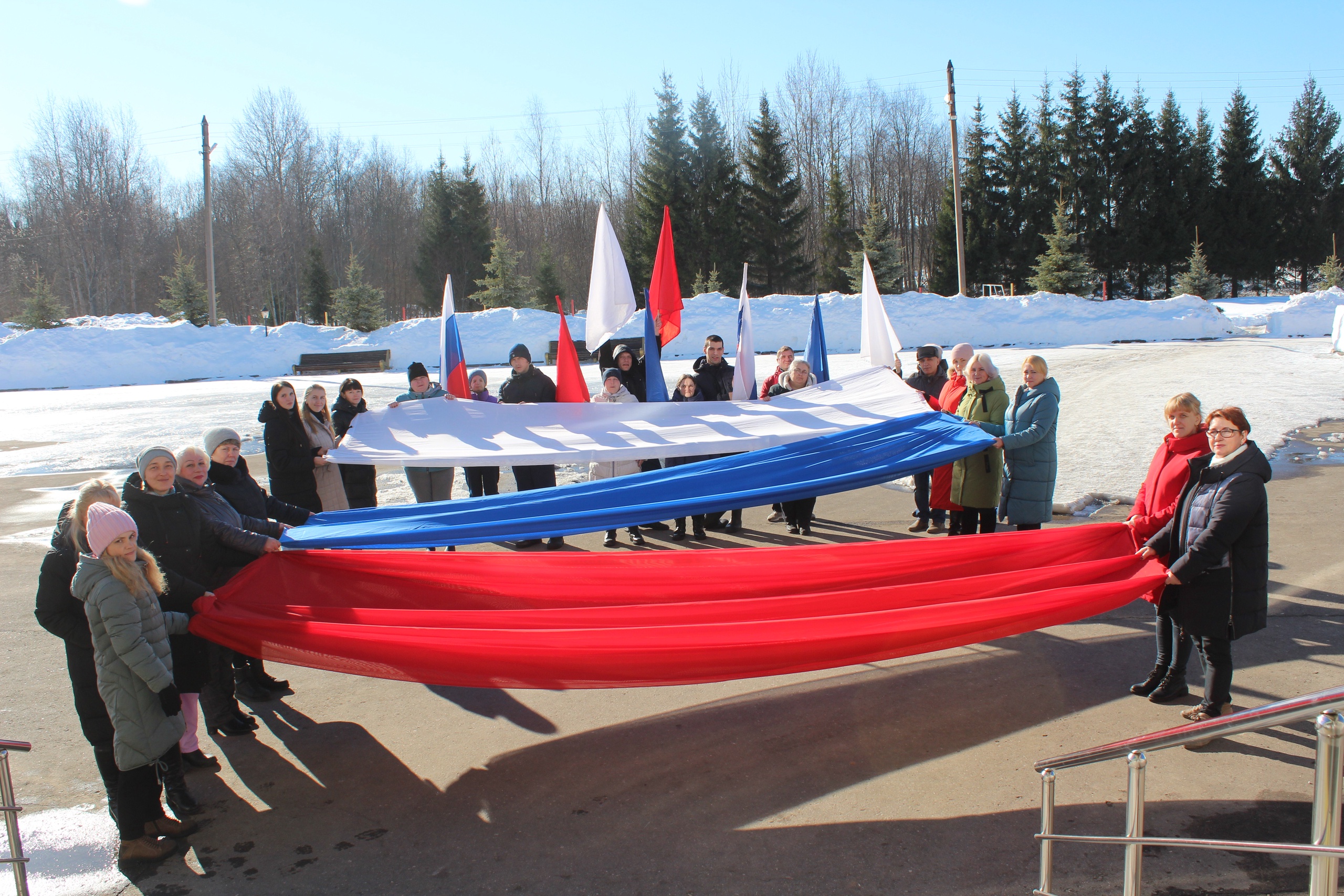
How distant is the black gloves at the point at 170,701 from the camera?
3357 millimetres

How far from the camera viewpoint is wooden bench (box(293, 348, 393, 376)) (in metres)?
23.8

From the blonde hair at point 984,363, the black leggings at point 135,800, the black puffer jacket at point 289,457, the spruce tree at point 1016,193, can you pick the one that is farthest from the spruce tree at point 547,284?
the black leggings at point 135,800

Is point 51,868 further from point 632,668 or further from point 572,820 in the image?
point 632,668

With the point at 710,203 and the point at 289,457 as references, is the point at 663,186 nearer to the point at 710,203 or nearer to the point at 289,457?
the point at 710,203

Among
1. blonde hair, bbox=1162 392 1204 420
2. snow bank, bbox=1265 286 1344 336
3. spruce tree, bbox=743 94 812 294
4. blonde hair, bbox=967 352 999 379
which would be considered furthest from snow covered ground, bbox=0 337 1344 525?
spruce tree, bbox=743 94 812 294

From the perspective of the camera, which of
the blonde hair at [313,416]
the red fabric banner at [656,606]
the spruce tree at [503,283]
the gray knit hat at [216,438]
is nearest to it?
the red fabric banner at [656,606]

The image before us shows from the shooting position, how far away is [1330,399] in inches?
502

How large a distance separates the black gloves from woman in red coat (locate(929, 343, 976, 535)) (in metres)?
5.03

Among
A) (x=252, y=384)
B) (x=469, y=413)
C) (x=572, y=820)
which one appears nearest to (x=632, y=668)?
(x=572, y=820)

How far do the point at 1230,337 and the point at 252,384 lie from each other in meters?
25.9

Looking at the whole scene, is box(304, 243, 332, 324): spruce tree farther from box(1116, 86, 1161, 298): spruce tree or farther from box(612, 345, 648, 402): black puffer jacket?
box(1116, 86, 1161, 298): spruce tree

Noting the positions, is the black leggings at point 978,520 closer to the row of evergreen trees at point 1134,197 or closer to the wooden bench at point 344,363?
the wooden bench at point 344,363

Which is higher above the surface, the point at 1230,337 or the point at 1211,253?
the point at 1211,253

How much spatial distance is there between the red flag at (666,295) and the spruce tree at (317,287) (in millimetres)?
32662
